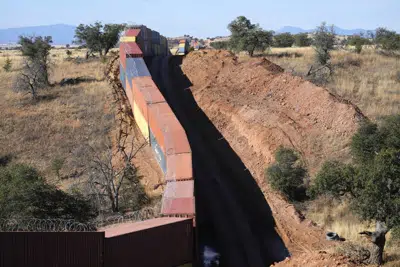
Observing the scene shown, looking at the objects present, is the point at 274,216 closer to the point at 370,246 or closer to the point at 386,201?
the point at 370,246

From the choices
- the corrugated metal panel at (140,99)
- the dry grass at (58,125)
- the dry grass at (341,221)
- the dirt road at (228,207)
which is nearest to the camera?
the dry grass at (341,221)

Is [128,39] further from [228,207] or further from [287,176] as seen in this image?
[287,176]

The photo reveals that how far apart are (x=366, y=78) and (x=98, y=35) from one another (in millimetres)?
33428

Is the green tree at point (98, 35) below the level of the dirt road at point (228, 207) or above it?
above

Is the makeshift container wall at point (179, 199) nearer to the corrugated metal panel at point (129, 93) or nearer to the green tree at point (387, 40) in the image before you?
the corrugated metal panel at point (129, 93)

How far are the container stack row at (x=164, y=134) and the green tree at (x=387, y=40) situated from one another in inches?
1071

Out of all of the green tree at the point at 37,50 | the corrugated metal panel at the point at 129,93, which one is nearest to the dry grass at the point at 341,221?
the corrugated metal panel at the point at 129,93

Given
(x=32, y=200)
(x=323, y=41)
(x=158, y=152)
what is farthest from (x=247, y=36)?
(x=32, y=200)

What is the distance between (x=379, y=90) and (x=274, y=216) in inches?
634

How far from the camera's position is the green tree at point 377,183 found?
1156 cm

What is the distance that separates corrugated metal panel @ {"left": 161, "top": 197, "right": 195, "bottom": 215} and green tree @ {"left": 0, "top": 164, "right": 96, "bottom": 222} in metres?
3.19

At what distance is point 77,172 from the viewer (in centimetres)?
2416

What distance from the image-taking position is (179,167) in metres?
16.9

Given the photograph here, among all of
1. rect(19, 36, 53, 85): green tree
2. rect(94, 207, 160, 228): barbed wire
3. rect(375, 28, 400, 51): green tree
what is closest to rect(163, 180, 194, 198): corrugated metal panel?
rect(94, 207, 160, 228): barbed wire
